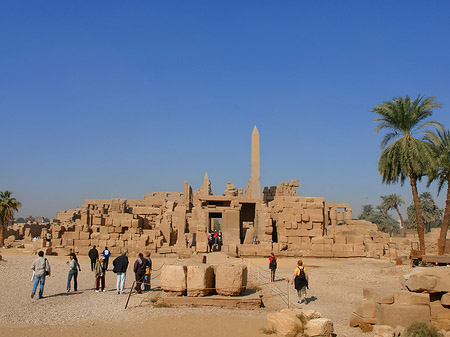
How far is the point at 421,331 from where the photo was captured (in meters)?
6.74

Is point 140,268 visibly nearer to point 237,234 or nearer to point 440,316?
point 440,316

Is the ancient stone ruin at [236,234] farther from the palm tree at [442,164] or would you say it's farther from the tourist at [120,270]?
the tourist at [120,270]

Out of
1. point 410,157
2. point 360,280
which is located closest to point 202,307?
point 360,280

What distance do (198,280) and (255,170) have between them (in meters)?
25.3

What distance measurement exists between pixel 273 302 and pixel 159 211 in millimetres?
20179

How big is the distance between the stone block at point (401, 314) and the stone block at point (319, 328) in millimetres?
1335

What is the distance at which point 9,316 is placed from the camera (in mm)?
7605

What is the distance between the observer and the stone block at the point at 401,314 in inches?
296

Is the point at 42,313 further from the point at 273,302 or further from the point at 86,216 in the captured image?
the point at 86,216

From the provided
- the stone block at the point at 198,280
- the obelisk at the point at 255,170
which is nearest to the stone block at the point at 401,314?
the stone block at the point at 198,280

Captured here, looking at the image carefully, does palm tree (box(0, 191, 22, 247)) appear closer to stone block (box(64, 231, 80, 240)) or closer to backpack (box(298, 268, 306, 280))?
stone block (box(64, 231, 80, 240))

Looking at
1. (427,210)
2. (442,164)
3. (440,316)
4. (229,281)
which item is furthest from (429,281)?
(427,210)

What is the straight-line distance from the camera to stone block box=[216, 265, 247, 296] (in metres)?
9.55

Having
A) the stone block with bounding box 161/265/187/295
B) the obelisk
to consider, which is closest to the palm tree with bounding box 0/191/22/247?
the obelisk
